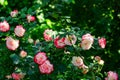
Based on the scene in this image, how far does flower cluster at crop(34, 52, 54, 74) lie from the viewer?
3.55 m

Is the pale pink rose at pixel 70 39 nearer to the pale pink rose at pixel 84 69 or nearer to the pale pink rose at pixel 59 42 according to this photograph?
the pale pink rose at pixel 59 42

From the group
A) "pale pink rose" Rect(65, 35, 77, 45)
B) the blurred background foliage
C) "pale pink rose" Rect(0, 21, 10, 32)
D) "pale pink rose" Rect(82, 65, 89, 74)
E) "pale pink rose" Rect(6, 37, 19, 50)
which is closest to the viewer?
"pale pink rose" Rect(65, 35, 77, 45)

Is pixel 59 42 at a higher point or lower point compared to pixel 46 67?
higher

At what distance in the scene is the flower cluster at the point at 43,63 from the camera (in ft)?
11.6

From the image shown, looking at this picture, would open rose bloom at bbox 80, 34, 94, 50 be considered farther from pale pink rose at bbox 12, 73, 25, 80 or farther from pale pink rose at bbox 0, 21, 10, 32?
pale pink rose at bbox 0, 21, 10, 32

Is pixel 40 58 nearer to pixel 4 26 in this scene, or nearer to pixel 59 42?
pixel 59 42

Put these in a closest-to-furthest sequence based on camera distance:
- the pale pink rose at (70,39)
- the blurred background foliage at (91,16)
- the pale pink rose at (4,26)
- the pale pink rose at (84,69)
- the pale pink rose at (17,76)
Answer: the pale pink rose at (70,39), the pale pink rose at (84,69), the pale pink rose at (17,76), the pale pink rose at (4,26), the blurred background foliage at (91,16)

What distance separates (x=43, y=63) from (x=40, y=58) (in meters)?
0.07

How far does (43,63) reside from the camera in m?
3.58

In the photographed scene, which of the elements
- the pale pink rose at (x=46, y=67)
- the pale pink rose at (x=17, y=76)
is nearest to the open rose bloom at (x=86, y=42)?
the pale pink rose at (x=46, y=67)

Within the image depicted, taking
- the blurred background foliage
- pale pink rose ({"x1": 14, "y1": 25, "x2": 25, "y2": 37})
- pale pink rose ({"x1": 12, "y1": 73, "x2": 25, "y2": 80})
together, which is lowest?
pale pink rose ({"x1": 12, "y1": 73, "x2": 25, "y2": 80})

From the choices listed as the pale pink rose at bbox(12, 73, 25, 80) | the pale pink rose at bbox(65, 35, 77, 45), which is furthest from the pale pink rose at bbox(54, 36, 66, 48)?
the pale pink rose at bbox(12, 73, 25, 80)

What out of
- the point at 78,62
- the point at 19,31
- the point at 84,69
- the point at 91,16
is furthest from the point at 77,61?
the point at 91,16

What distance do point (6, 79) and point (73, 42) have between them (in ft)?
3.05
